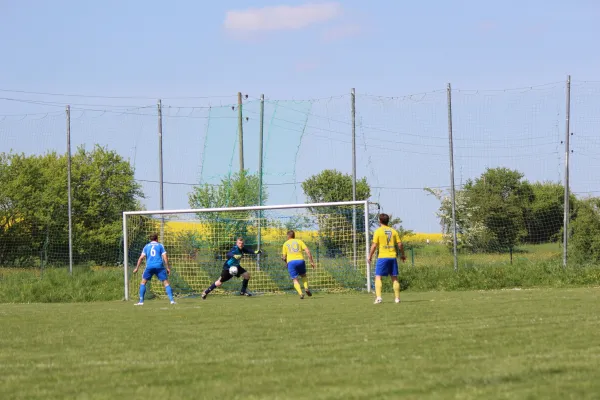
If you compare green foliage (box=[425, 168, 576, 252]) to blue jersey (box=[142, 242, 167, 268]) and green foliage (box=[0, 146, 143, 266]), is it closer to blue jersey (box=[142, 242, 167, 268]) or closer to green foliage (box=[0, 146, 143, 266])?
blue jersey (box=[142, 242, 167, 268])

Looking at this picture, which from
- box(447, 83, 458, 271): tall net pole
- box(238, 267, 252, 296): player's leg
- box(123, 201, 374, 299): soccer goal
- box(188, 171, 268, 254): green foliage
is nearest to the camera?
box(238, 267, 252, 296): player's leg

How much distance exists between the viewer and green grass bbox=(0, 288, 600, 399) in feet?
21.8

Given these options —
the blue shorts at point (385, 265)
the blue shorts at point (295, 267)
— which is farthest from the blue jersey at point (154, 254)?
the blue shorts at point (385, 265)

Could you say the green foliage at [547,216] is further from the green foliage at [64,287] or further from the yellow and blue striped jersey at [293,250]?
the green foliage at [64,287]

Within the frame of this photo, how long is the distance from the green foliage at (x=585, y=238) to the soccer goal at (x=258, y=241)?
6.27m

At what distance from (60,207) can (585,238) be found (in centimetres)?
2142

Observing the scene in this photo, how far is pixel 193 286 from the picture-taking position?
2681 cm

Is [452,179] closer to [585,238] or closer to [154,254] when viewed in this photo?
[585,238]

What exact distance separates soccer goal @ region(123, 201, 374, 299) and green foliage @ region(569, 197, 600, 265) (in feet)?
20.6

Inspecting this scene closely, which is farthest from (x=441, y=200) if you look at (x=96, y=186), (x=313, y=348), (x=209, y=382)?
(x=96, y=186)

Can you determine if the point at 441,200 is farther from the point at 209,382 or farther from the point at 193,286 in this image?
the point at 209,382

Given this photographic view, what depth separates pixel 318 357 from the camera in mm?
8430

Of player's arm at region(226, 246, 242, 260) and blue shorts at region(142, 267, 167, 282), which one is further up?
player's arm at region(226, 246, 242, 260)

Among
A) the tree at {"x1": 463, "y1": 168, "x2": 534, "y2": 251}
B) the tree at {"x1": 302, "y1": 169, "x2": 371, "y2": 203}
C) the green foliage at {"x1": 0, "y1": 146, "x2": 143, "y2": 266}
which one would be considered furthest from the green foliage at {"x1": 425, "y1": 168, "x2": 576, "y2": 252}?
the green foliage at {"x1": 0, "y1": 146, "x2": 143, "y2": 266}
